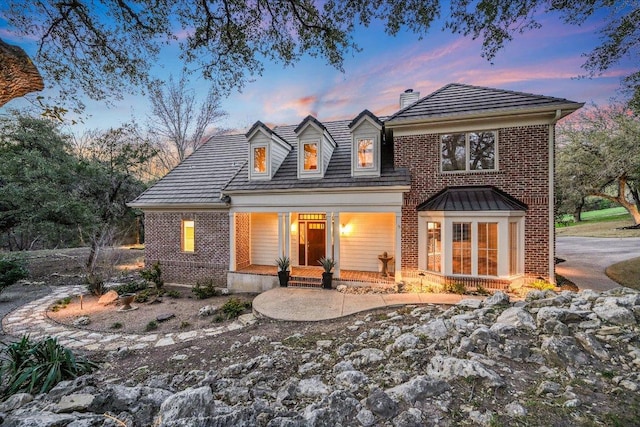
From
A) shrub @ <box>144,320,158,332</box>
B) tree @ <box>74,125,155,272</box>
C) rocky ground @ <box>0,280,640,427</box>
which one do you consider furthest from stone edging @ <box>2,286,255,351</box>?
tree @ <box>74,125,155,272</box>

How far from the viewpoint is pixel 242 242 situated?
1091 cm

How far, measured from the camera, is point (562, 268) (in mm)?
10773

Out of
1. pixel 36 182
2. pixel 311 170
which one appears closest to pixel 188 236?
pixel 311 170

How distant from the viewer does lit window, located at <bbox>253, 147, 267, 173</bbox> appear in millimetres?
10203

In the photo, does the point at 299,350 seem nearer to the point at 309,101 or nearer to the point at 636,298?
the point at 636,298

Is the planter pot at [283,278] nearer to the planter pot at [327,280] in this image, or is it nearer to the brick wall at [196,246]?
the planter pot at [327,280]

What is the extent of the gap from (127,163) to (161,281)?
324 inches

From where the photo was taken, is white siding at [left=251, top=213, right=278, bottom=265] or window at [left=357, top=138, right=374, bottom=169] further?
white siding at [left=251, top=213, right=278, bottom=265]

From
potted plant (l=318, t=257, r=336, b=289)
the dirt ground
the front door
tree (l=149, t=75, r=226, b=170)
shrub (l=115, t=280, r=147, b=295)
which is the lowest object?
the dirt ground

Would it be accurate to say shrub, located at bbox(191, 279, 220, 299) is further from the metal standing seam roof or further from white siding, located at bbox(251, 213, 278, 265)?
the metal standing seam roof

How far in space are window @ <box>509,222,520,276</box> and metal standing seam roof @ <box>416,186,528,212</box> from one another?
58cm

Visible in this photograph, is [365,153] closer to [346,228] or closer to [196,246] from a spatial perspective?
[346,228]

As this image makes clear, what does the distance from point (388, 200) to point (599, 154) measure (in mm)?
22153

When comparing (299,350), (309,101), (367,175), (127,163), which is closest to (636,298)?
(299,350)
